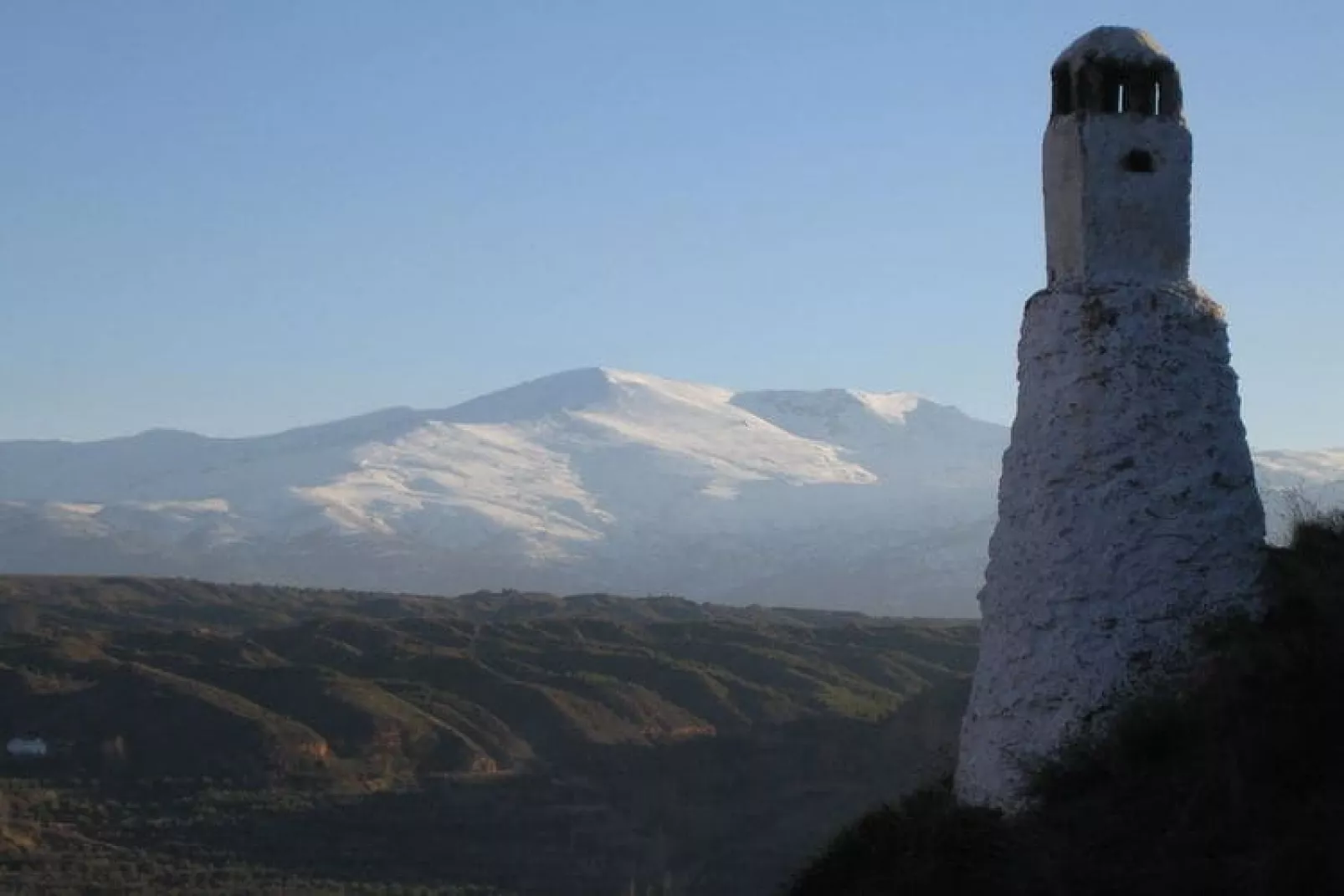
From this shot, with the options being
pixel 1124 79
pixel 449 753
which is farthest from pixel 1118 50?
pixel 449 753

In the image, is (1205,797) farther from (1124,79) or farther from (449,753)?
(449,753)

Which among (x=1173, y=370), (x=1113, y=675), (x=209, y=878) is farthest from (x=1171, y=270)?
(x=209, y=878)

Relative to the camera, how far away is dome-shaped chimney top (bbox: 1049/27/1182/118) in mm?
10391

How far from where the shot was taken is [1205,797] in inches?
344

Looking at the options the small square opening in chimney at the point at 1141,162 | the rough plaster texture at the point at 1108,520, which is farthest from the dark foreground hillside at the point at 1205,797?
the small square opening in chimney at the point at 1141,162

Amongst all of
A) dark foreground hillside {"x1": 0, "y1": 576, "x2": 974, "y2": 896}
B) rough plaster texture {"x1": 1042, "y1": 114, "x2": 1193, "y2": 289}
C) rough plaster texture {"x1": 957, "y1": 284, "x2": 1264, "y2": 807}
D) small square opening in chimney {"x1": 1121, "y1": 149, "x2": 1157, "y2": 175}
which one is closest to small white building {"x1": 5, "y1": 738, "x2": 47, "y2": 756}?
dark foreground hillside {"x1": 0, "y1": 576, "x2": 974, "y2": 896}

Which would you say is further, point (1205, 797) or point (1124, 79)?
point (1124, 79)

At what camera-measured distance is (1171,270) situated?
1045cm

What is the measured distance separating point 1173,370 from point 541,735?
44.8m

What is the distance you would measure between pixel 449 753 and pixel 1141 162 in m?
41.8

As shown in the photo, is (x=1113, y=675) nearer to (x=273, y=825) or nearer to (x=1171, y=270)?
(x=1171, y=270)

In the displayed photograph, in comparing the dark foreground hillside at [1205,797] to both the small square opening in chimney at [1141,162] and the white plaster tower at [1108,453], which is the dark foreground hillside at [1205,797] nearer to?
the white plaster tower at [1108,453]

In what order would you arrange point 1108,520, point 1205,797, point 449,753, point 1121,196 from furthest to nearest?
point 449,753 → point 1121,196 → point 1108,520 → point 1205,797

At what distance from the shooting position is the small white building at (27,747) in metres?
46.6
